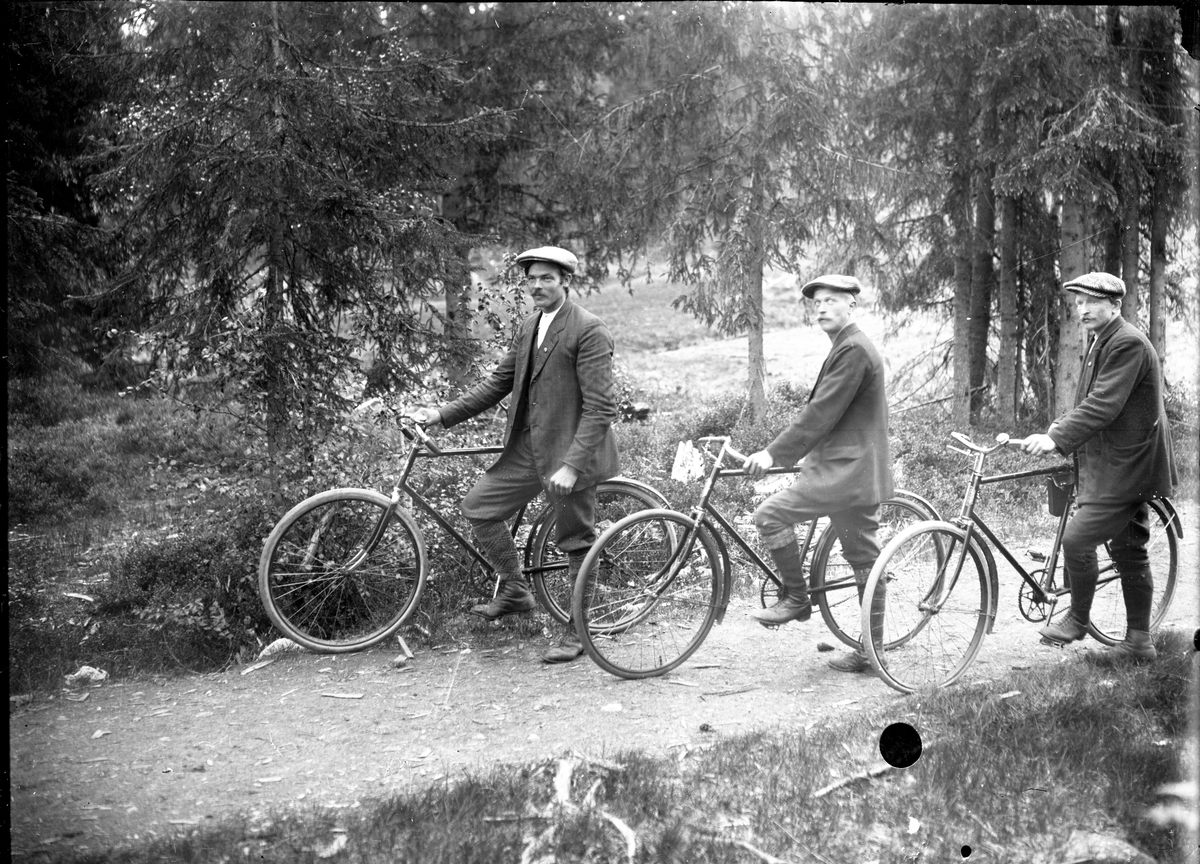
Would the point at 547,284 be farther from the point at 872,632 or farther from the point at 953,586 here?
the point at 953,586

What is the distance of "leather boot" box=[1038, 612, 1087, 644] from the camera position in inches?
219

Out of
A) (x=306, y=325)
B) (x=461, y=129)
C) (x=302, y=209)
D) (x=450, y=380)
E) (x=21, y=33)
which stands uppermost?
(x=21, y=33)

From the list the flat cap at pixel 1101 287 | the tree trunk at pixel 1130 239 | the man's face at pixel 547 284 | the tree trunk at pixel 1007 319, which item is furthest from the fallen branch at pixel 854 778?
the tree trunk at pixel 1007 319

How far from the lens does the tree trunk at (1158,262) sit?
38.3 feet

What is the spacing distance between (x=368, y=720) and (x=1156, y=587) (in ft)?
17.3

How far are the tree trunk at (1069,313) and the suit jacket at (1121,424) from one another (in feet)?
19.8

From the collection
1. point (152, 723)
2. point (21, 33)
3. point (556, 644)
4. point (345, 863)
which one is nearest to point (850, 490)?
point (556, 644)

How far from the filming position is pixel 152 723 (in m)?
5.07

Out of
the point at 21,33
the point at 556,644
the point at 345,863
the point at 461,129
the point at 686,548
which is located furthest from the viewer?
the point at 461,129

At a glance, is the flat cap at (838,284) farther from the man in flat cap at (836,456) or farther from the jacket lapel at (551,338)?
the jacket lapel at (551,338)

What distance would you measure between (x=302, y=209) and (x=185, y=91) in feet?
5.46

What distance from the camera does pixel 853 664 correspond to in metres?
5.73

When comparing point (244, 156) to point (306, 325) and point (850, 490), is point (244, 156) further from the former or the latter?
point (850, 490)

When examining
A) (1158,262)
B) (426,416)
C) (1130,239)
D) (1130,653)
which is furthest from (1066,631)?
(1158,262)
